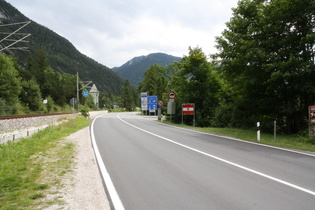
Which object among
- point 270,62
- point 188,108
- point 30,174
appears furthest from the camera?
point 188,108

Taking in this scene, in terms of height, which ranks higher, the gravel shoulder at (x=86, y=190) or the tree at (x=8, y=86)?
the tree at (x=8, y=86)

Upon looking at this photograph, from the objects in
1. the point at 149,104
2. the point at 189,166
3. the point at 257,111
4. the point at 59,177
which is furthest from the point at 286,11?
the point at 149,104

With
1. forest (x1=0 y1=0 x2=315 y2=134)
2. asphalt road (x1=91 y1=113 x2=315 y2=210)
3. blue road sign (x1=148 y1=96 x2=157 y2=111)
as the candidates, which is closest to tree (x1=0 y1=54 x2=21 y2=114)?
blue road sign (x1=148 y1=96 x2=157 y2=111)

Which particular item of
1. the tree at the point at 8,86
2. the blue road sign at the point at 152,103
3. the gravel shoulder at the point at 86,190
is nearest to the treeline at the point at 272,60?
the gravel shoulder at the point at 86,190

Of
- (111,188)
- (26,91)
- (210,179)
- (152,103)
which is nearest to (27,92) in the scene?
(26,91)

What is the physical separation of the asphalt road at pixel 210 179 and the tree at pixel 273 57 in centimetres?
550

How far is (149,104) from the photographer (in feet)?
149

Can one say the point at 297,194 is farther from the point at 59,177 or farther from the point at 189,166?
the point at 59,177

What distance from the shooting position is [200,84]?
2700 centimetres

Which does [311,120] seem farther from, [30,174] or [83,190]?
[30,174]

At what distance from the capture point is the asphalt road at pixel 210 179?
399cm

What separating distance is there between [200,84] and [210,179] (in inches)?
883

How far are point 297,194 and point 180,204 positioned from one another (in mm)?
2208

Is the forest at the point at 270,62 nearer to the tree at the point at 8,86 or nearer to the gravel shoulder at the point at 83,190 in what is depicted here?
the gravel shoulder at the point at 83,190
